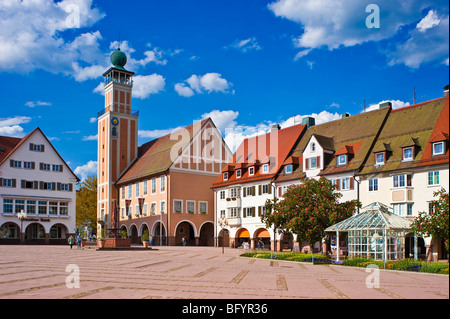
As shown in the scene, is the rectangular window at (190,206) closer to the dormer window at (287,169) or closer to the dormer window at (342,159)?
the dormer window at (287,169)

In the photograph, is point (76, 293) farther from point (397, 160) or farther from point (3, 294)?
point (397, 160)

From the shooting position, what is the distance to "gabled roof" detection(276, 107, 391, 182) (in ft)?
161

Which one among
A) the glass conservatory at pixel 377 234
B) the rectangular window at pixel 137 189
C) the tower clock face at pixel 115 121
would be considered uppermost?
the tower clock face at pixel 115 121


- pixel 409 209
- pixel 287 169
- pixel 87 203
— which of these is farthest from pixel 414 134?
pixel 87 203

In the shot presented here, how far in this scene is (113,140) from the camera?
8375 centimetres

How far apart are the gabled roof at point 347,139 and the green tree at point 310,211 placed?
7927mm

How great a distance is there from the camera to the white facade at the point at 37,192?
73.0m

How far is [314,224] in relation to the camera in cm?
3925

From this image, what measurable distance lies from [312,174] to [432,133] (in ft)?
44.6

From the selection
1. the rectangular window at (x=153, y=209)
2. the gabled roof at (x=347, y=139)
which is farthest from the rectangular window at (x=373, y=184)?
the rectangular window at (x=153, y=209)

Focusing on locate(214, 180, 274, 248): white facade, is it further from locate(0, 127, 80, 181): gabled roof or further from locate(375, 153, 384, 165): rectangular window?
locate(0, 127, 80, 181): gabled roof

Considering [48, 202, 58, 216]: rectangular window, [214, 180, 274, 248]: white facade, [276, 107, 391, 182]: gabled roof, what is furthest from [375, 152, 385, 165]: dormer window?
[48, 202, 58, 216]: rectangular window

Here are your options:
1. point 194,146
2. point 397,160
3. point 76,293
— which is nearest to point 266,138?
point 194,146

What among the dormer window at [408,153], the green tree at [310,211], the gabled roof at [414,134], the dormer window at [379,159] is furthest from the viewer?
the dormer window at [379,159]
